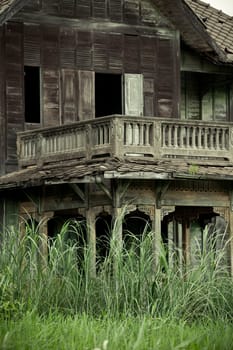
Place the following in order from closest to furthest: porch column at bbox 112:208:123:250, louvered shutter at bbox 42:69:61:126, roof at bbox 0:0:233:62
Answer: porch column at bbox 112:208:123:250
louvered shutter at bbox 42:69:61:126
roof at bbox 0:0:233:62

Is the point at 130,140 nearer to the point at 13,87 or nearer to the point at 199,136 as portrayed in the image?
the point at 199,136

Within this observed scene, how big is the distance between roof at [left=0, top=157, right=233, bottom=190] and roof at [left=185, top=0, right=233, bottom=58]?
538 centimetres

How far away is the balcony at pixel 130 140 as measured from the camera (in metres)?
25.5

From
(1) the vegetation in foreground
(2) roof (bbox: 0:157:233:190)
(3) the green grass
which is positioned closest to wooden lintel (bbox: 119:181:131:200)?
(2) roof (bbox: 0:157:233:190)

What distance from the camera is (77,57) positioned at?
29359 mm

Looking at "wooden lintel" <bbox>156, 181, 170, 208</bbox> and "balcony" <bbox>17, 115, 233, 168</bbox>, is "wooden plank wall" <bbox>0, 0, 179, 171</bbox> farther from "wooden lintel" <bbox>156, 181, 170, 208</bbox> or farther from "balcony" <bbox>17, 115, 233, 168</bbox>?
"wooden lintel" <bbox>156, 181, 170, 208</bbox>

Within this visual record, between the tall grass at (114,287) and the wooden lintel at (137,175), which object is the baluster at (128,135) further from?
the tall grass at (114,287)

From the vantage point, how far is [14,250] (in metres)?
20.2

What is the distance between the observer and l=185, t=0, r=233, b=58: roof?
103ft

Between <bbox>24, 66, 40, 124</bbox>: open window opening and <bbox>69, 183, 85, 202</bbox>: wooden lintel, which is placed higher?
<bbox>24, 66, 40, 124</bbox>: open window opening

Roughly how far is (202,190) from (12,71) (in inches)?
190

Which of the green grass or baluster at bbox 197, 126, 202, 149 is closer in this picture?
the green grass

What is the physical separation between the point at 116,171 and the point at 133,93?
594cm

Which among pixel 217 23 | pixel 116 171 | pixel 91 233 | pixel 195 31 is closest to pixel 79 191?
pixel 91 233
